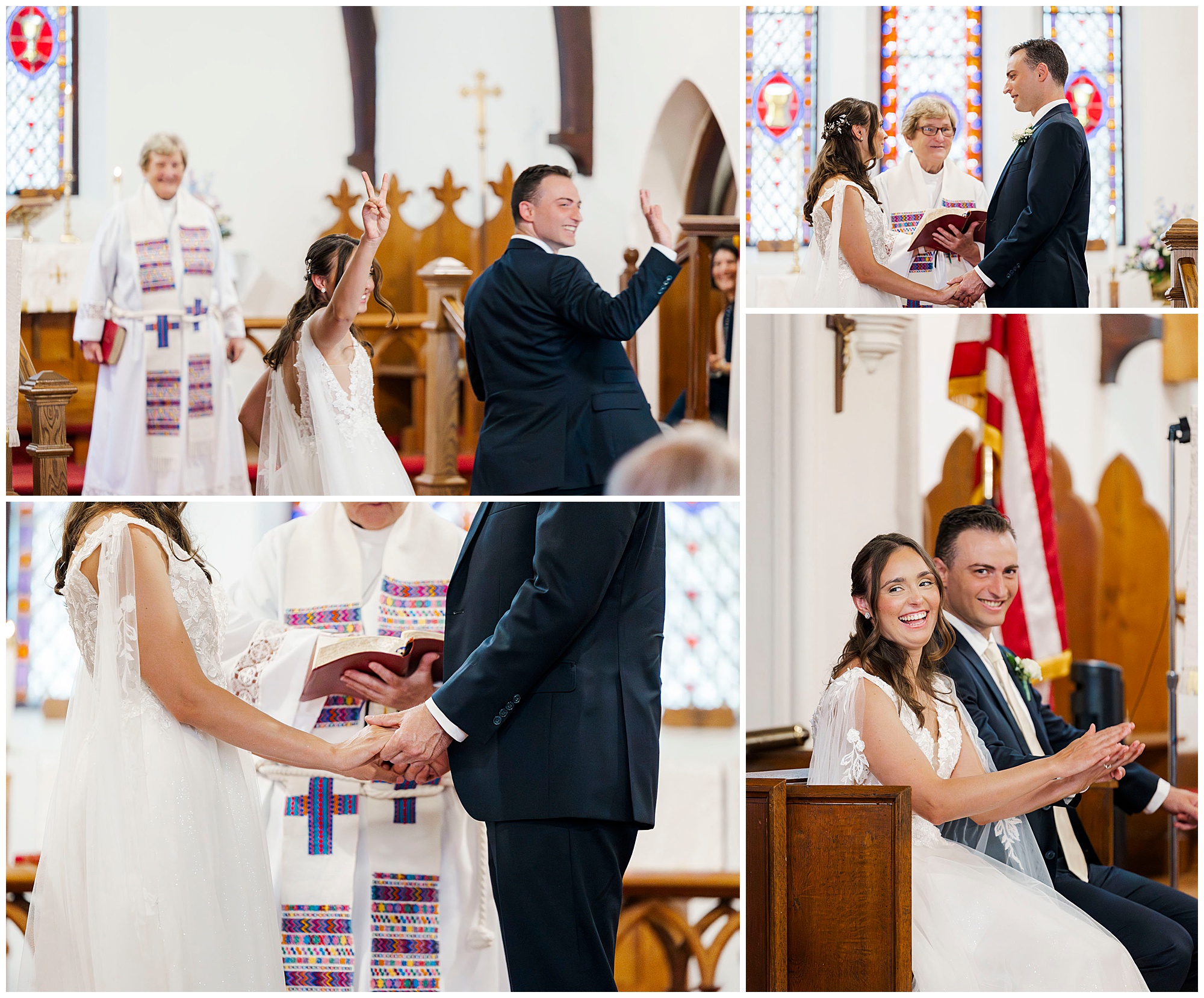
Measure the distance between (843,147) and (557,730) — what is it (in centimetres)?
139

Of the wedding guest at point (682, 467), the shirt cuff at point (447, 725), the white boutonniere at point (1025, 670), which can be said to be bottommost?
the shirt cuff at point (447, 725)

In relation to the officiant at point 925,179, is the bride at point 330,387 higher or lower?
lower

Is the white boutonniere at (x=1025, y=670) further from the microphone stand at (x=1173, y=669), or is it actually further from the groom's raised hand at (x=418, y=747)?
the groom's raised hand at (x=418, y=747)

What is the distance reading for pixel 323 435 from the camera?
2625 mm

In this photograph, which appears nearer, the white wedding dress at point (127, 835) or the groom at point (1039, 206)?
the white wedding dress at point (127, 835)

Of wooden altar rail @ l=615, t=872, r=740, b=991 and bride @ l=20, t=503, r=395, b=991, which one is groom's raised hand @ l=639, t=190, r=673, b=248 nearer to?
bride @ l=20, t=503, r=395, b=991

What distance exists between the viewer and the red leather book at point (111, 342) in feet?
8.62

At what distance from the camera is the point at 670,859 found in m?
3.45

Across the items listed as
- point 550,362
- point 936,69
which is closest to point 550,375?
point 550,362

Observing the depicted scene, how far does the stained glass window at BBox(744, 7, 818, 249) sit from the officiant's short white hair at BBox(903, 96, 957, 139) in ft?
0.64

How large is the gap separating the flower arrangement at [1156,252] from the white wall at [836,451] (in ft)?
→ 0.55

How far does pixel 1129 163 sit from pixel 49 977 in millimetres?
2852

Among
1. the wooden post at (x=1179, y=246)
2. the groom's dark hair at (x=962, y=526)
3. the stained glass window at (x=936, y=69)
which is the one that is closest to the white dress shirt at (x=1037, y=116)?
the stained glass window at (x=936, y=69)

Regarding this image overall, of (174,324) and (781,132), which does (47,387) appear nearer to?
(174,324)
